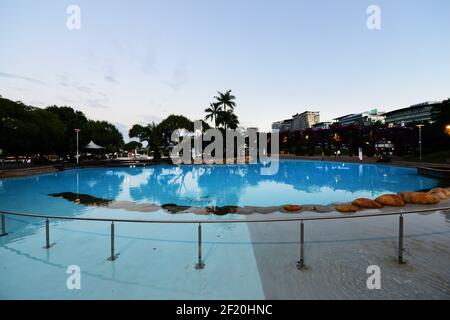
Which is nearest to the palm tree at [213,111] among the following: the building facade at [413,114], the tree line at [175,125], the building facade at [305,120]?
the tree line at [175,125]

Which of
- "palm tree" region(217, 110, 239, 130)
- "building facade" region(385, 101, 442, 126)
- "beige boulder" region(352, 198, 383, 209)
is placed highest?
"building facade" region(385, 101, 442, 126)

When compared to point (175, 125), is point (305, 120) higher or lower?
higher

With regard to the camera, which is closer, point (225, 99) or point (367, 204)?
point (367, 204)

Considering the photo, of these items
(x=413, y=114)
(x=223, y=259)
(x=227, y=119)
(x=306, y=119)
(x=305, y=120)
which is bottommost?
(x=223, y=259)

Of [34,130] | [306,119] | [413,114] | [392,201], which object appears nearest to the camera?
[392,201]

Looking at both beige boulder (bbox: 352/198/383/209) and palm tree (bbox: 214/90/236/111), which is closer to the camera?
beige boulder (bbox: 352/198/383/209)

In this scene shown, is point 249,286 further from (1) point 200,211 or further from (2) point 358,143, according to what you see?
(2) point 358,143

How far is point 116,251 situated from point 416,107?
128 m

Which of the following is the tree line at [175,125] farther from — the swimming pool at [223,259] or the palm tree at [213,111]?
the swimming pool at [223,259]

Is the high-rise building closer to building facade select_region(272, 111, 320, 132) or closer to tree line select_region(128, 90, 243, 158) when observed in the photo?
building facade select_region(272, 111, 320, 132)

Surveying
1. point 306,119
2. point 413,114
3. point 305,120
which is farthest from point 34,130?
point 305,120

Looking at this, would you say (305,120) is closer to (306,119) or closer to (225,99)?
(306,119)

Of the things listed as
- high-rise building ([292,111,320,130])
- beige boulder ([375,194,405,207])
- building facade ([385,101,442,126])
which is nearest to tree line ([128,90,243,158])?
beige boulder ([375,194,405,207])
